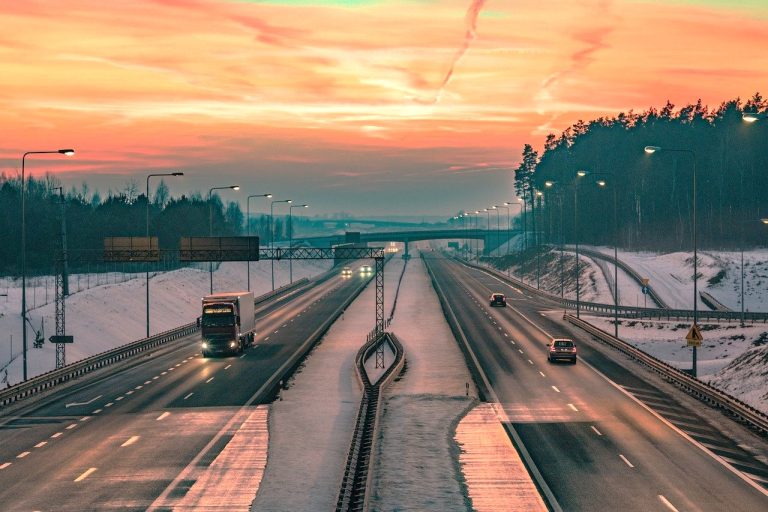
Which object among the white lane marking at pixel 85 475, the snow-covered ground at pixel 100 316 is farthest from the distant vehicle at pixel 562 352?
the snow-covered ground at pixel 100 316

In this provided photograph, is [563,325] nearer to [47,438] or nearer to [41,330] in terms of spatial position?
[41,330]

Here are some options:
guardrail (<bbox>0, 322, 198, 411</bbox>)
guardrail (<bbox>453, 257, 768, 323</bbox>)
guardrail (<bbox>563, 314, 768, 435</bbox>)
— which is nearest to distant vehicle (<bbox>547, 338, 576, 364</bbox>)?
guardrail (<bbox>563, 314, 768, 435</bbox>)

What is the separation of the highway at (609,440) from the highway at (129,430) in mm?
13404

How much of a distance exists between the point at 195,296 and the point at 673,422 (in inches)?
3942

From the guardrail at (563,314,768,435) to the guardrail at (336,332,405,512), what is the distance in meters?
16.7

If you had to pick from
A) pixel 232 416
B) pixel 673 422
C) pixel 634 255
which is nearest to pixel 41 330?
pixel 232 416

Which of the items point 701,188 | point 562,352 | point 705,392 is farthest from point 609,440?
point 701,188

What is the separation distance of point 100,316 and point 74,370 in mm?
37397

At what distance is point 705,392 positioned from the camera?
48.5 meters

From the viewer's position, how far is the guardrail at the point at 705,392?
41.0 m

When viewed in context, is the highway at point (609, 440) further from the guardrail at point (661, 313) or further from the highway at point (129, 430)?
the guardrail at point (661, 313)

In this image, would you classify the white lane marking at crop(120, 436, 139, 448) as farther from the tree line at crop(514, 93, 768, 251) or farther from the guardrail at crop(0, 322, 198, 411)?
the tree line at crop(514, 93, 768, 251)

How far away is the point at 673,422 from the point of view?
42750 millimetres

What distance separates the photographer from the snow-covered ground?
74.2 metres
